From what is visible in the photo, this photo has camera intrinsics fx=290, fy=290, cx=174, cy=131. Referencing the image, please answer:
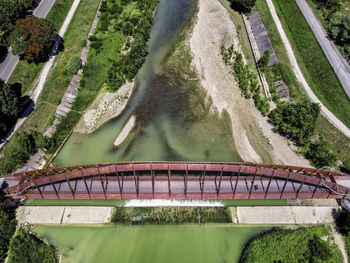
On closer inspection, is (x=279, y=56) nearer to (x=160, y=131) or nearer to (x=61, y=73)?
(x=160, y=131)

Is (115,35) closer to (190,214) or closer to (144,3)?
(144,3)

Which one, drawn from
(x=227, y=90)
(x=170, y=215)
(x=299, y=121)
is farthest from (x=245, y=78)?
(x=170, y=215)

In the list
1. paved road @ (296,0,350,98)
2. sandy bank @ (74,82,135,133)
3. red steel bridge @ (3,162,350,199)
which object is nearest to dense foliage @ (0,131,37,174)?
red steel bridge @ (3,162,350,199)

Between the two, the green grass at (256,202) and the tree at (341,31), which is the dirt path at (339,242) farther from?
the tree at (341,31)

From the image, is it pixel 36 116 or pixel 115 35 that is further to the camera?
pixel 115 35

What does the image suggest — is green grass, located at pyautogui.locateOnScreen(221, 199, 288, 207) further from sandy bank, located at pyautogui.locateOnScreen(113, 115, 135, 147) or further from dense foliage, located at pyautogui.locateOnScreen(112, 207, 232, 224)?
sandy bank, located at pyautogui.locateOnScreen(113, 115, 135, 147)

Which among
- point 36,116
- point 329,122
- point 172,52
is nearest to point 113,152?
point 36,116
